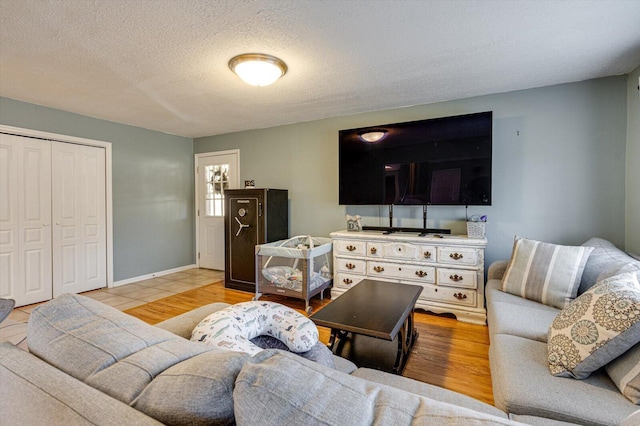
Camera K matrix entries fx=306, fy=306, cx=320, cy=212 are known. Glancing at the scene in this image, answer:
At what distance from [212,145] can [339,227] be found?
8.91ft

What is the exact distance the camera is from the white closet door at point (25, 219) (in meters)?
3.34

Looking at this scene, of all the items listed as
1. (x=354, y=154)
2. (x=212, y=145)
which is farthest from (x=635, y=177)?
(x=212, y=145)

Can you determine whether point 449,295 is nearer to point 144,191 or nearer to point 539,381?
point 539,381

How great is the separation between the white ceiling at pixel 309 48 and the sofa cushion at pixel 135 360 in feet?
5.71

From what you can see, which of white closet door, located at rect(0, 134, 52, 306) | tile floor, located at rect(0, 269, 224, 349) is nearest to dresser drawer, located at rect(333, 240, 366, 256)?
tile floor, located at rect(0, 269, 224, 349)

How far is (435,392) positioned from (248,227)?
329 cm

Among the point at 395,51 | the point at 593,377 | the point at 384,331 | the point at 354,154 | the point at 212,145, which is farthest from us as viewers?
the point at 212,145

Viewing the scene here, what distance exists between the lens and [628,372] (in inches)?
45.6

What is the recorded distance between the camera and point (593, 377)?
128cm

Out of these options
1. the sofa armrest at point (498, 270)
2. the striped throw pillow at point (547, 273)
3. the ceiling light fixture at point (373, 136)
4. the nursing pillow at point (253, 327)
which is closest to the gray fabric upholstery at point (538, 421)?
the nursing pillow at point (253, 327)

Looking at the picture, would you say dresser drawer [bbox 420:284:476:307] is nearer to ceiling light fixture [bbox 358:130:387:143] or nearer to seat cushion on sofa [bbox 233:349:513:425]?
ceiling light fixture [bbox 358:130:387:143]

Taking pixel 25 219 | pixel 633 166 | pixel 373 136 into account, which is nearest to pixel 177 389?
pixel 373 136

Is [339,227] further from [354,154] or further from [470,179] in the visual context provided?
[470,179]

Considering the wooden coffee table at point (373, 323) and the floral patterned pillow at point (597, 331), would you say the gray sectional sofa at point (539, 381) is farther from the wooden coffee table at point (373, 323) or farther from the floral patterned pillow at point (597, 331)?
the wooden coffee table at point (373, 323)
